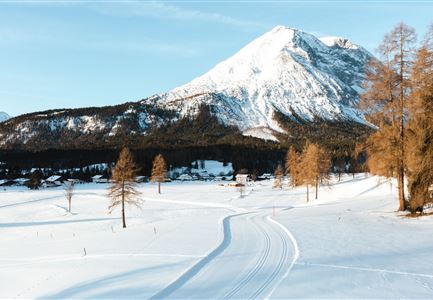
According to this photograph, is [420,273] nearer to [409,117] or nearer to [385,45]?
[409,117]

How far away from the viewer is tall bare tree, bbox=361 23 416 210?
26452 mm

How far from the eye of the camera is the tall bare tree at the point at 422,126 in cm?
2462

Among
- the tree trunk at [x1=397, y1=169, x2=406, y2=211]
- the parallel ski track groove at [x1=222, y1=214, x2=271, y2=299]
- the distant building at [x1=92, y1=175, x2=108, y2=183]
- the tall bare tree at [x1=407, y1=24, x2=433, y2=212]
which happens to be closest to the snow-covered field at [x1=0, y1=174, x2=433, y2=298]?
the parallel ski track groove at [x1=222, y1=214, x2=271, y2=299]

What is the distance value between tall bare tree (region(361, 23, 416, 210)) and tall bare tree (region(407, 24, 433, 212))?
94cm

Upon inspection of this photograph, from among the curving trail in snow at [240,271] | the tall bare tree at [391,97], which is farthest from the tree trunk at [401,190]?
the curving trail in snow at [240,271]

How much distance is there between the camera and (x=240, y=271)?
14797 millimetres

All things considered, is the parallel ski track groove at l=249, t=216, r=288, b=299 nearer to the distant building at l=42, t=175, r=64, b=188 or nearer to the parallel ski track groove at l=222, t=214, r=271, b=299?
the parallel ski track groove at l=222, t=214, r=271, b=299

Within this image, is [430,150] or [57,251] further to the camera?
[57,251]

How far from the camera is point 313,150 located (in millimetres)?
63906

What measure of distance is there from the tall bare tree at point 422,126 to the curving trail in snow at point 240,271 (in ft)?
32.9

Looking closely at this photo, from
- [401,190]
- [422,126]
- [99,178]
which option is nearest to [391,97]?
[422,126]

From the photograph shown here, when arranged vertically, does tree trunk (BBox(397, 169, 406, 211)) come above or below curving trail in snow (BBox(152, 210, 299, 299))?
above

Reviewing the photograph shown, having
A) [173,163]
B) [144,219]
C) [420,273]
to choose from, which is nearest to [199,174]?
[173,163]

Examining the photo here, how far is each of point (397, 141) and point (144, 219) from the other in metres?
33.5
